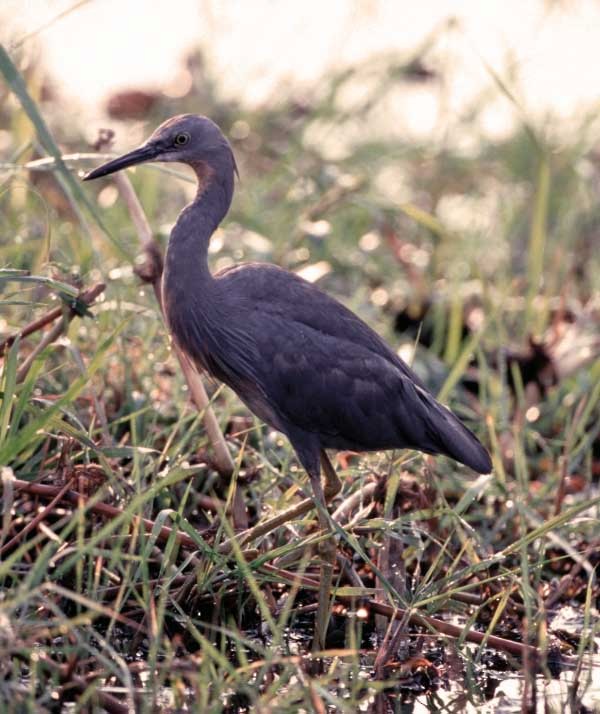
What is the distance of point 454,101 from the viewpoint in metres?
7.91

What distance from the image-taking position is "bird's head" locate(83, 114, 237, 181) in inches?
170

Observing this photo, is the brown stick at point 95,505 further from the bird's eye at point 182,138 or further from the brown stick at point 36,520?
the bird's eye at point 182,138

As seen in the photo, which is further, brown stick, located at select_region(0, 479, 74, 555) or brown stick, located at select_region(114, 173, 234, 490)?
brown stick, located at select_region(114, 173, 234, 490)

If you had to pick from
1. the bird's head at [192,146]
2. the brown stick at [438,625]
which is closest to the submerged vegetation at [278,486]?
the brown stick at [438,625]

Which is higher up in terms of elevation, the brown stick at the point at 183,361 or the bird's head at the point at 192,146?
the bird's head at the point at 192,146

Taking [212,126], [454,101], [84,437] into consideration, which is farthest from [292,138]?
[84,437]

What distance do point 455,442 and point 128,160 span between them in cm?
134

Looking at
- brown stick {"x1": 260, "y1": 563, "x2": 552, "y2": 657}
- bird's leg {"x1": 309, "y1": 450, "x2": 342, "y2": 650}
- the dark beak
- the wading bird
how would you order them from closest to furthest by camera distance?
brown stick {"x1": 260, "y1": 563, "x2": 552, "y2": 657} < bird's leg {"x1": 309, "y1": 450, "x2": 342, "y2": 650} < the dark beak < the wading bird

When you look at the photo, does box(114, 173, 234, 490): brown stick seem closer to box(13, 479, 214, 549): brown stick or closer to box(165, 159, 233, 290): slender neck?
box(165, 159, 233, 290): slender neck

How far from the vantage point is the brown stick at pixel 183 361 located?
4098 millimetres

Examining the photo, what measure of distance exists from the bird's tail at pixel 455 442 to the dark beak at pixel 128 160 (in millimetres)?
1185

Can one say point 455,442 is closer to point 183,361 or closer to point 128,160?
point 183,361

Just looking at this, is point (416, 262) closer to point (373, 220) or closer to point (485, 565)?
point (373, 220)

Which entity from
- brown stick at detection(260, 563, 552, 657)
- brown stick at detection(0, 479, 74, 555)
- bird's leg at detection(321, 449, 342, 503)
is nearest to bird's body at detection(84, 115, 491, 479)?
bird's leg at detection(321, 449, 342, 503)
